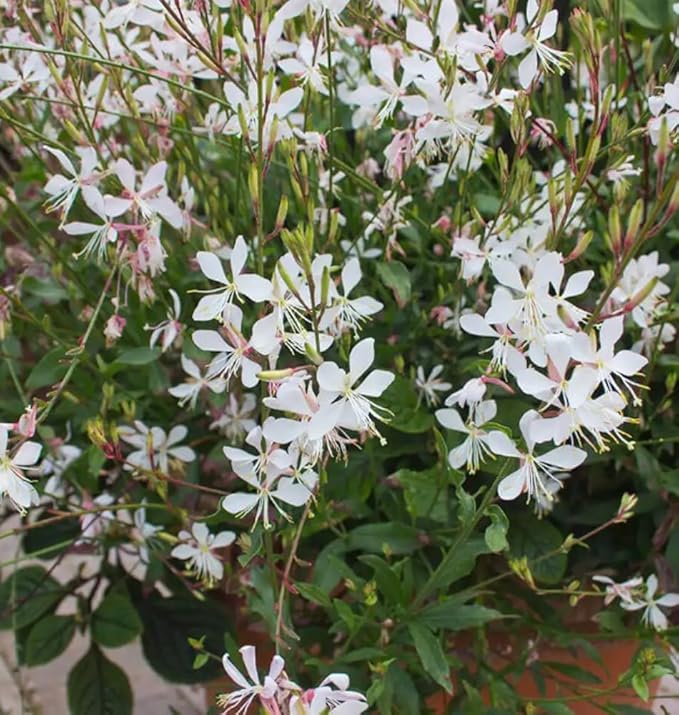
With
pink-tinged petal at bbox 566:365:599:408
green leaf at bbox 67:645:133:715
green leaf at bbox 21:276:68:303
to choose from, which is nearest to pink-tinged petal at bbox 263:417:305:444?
pink-tinged petal at bbox 566:365:599:408

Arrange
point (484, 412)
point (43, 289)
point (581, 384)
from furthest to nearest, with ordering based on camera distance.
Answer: point (43, 289) → point (484, 412) → point (581, 384)

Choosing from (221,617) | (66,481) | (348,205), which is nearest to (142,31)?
(348,205)

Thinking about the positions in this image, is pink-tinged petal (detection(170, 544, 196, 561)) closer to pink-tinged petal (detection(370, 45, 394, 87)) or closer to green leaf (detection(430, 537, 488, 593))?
green leaf (detection(430, 537, 488, 593))

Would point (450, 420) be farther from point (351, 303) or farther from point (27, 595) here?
point (27, 595)

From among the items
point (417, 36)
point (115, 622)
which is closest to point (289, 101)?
point (417, 36)

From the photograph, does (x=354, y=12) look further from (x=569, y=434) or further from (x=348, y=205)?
(x=569, y=434)

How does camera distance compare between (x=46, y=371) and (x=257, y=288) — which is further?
(x=46, y=371)

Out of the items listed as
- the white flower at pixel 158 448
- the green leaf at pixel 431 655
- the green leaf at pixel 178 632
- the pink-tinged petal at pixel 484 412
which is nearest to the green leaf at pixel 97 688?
the green leaf at pixel 178 632

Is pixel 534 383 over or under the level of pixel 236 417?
over
